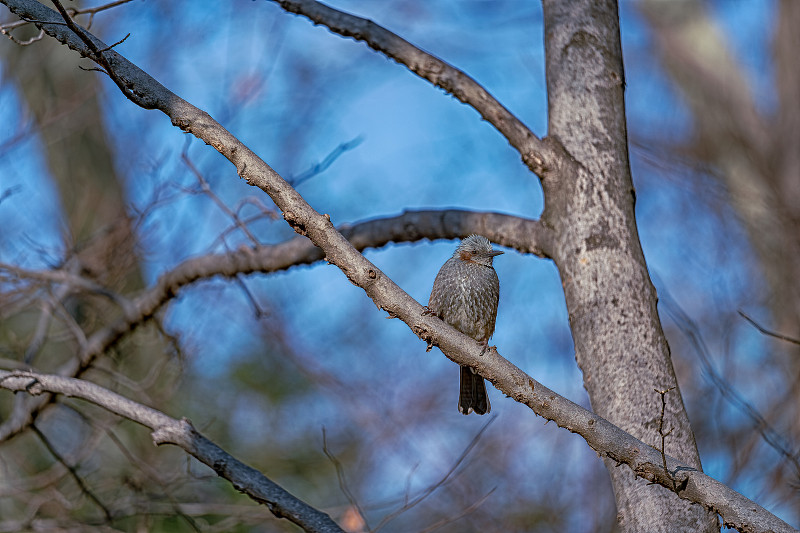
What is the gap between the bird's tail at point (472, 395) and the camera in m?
3.89

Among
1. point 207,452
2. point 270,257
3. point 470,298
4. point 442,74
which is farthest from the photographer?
point 270,257

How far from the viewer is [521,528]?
5891mm

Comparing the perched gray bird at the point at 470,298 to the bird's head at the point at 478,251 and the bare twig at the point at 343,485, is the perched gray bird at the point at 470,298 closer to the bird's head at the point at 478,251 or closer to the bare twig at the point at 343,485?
the bird's head at the point at 478,251

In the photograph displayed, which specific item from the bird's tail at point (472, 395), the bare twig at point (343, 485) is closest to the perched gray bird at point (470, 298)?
the bird's tail at point (472, 395)

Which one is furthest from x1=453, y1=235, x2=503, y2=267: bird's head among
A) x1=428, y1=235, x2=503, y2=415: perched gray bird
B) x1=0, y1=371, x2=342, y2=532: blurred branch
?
x1=0, y1=371, x2=342, y2=532: blurred branch

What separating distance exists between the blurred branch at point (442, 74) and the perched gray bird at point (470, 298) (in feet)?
1.82

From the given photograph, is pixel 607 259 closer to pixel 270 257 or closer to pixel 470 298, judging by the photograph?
pixel 470 298

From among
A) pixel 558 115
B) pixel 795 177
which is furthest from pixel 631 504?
pixel 795 177

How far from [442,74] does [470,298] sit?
3.47ft

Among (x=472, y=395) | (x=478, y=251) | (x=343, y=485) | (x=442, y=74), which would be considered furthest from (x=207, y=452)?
(x=442, y=74)

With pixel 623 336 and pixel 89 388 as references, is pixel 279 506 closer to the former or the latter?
pixel 89 388

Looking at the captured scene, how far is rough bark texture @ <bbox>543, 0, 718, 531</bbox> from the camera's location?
279cm

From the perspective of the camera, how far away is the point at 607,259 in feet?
10.4

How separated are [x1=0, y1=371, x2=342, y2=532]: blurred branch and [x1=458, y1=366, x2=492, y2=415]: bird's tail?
121 cm
